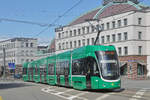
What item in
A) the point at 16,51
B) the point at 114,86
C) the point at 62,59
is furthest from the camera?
the point at 16,51

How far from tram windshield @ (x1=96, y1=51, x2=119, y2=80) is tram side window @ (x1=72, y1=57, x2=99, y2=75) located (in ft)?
1.47

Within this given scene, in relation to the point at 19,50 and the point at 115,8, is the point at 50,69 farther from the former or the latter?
the point at 19,50

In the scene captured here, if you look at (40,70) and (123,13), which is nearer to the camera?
(40,70)

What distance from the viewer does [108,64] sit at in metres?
20.1

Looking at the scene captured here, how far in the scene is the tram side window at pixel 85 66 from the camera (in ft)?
66.9

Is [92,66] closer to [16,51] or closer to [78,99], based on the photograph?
[78,99]

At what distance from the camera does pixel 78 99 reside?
16.6m

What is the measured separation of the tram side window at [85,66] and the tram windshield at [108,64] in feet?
1.47

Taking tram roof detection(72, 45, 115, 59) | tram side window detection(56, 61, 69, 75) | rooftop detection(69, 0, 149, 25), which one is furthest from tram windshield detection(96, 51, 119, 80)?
rooftop detection(69, 0, 149, 25)

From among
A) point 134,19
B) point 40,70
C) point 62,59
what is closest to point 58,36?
point 134,19

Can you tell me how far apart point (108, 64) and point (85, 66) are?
2024 mm

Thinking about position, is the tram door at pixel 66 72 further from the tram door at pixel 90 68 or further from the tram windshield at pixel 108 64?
the tram windshield at pixel 108 64

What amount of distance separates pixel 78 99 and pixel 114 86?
3.92 m

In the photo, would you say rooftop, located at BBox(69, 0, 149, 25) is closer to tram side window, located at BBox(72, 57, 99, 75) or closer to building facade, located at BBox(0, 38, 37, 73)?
building facade, located at BBox(0, 38, 37, 73)
